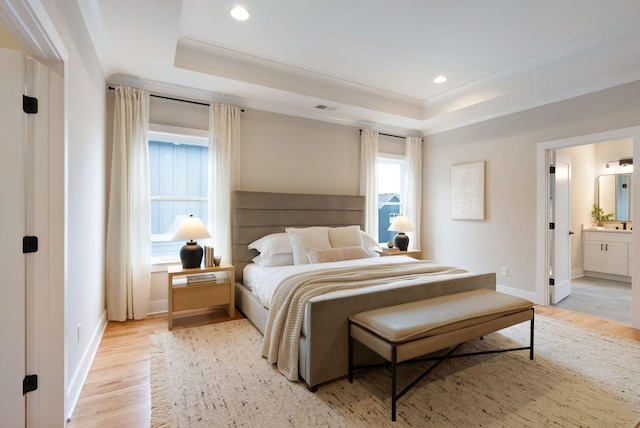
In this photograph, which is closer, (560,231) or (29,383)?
(29,383)

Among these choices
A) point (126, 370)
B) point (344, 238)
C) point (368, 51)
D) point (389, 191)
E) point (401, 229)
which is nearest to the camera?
point (126, 370)

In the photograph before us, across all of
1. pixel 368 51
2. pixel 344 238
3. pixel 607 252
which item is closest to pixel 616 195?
pixel 607 252

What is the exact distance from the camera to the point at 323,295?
229cm

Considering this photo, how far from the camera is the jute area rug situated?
1810mm

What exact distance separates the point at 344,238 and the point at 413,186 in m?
2.19

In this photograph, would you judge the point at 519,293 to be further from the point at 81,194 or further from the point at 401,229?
the point at 81,194

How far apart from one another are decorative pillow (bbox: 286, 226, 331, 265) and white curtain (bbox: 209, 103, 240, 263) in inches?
32.3

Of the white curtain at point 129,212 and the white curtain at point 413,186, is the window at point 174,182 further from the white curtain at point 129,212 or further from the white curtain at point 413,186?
the white curtain at point 413,186

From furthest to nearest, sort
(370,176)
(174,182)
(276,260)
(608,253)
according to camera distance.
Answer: (608,253)
(370,176)
(174,182)
(276,260)

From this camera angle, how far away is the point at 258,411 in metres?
1.88

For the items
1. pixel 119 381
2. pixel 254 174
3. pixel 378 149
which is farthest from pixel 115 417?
pixel 378 149

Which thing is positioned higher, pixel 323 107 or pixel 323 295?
pixel 323 107

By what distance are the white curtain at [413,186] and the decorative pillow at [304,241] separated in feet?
7.29

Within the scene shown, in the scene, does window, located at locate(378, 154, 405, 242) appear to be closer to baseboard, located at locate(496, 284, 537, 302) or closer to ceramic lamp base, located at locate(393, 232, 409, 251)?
ceramic lamp base, located at locate(393, 232, 409, 251)
